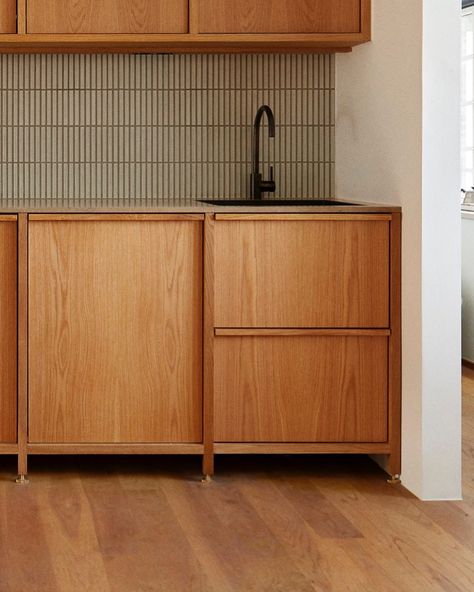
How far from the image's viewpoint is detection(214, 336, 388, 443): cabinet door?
11.4 ft

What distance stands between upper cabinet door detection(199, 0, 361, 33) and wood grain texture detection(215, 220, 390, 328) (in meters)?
0.73

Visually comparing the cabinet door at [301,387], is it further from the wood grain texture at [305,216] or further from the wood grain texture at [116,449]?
the wood grain texture at [305,216]

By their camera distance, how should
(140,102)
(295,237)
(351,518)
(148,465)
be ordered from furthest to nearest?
(140,102) < (148,465) < (295,237) < (351,518)

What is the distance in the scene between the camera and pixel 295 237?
3438 millimetres

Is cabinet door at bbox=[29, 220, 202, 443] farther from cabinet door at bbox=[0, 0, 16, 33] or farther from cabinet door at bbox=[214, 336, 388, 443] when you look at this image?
cabinet door at bbox=[0, 0, 16, 33]

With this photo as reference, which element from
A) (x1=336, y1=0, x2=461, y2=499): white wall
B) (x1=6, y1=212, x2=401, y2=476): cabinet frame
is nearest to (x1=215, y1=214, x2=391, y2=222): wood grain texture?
(x1=6, y1=212, x2=401, y2=476): cabinet frame

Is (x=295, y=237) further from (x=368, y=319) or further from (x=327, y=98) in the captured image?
(x=327, y=98)

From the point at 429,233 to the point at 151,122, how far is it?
4.35 feet

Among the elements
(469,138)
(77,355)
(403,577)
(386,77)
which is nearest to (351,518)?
(403,577)

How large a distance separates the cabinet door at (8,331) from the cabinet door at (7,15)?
0.72m

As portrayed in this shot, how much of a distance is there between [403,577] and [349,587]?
146mm

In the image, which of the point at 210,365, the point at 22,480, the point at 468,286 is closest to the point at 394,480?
the point at 210,365

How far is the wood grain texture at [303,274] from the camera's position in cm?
343

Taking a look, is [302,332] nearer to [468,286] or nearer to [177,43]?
[177,43]
